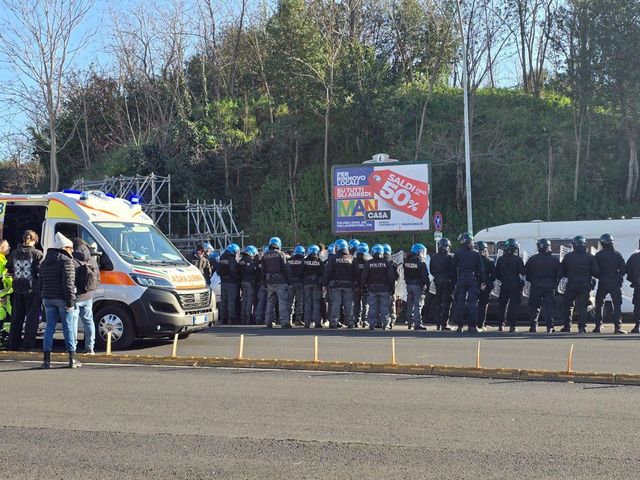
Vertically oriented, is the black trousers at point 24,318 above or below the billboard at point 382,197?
below

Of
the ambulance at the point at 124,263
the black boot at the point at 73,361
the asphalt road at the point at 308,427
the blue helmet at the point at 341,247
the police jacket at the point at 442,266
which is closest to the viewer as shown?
the asphalt road at the point at 308,427

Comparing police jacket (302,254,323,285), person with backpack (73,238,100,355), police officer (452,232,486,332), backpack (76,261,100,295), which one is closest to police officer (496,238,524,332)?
police officer (452,232,486,332)

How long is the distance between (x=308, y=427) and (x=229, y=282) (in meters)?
11.0

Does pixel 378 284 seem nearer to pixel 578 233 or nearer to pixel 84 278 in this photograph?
pixel 578 233

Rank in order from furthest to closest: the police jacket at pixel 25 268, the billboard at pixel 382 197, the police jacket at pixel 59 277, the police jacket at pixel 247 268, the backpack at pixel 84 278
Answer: the billboard at pixel 382 197 < the police jacket at pixel 247 268 < the police jacket at pixel 25 268 < the backpack at pixel 84 278 < the police jacket at pixel 59 277

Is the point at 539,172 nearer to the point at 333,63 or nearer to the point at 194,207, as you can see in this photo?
the point at 333,63

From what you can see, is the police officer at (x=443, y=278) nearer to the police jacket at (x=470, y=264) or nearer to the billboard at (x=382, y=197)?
the police jacket at (x=470, y=264)

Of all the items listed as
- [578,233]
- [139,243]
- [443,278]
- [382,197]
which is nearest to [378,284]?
[443,278]

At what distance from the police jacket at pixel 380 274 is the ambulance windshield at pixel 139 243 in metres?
4.56

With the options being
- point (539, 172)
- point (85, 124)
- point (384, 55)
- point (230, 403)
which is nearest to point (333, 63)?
point (384, 55)

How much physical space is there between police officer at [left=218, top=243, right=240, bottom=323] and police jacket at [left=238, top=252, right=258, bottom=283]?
0.12m

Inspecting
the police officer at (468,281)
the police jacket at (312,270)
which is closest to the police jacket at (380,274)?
the police jacket at (312,270)

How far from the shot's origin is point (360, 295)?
16891mm

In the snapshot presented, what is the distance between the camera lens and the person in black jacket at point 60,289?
1030cm
